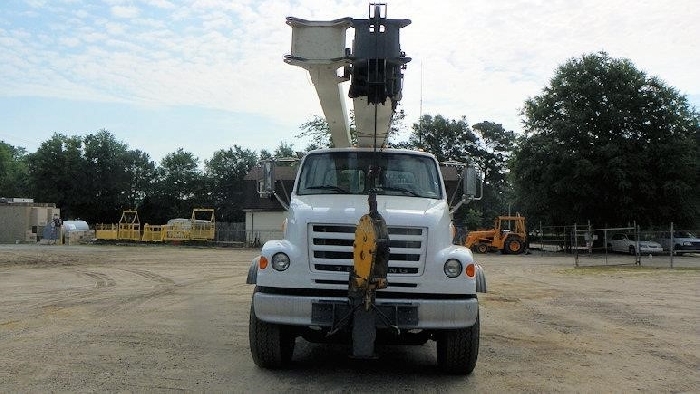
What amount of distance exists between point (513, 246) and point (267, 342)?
35.8 metres

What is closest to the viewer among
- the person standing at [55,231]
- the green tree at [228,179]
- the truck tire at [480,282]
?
the truck tire at [480,282]

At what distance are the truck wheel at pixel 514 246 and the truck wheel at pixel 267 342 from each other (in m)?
35.4

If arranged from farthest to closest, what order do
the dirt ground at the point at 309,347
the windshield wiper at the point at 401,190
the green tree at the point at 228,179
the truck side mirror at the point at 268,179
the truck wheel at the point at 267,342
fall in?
the green tree at the point at 228,179
the truck side mirror at the point at 268,179
the windshield wiper at the point at 401,190
the truck wheel at the point at 267,342
the dirt ground at the point at 309,347

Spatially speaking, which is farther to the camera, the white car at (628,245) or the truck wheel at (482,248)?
the truck wheel at (482,248)

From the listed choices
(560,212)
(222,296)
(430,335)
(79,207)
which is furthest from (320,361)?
(79,207)

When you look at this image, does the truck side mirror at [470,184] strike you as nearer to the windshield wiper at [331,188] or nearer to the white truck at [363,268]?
the white truck at [363,268]

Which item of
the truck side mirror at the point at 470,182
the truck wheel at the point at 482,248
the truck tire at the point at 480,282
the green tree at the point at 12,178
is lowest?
the truck wheel at the point at 482,248

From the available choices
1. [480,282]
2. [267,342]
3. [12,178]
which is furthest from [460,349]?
[12,178]

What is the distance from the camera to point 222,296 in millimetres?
14656

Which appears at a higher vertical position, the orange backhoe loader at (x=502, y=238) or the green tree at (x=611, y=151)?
the green tree at (x=611, y=151)

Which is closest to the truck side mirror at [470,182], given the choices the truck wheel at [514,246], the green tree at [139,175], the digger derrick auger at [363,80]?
the digger derrick auger at [363,80]

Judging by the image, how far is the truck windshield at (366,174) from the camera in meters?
7.79

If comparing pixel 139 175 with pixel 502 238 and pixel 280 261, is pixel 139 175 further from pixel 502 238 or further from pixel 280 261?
pixel 280 261

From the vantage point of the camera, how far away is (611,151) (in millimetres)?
40344
